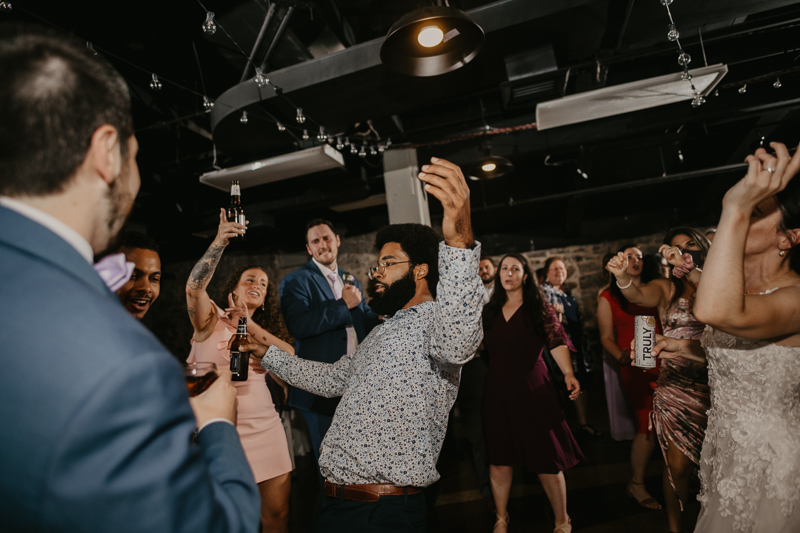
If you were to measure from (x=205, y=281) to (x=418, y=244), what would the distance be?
1.16 meters

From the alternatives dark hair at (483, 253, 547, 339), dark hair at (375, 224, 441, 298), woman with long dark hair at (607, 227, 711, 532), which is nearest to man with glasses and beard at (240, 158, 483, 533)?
dark hair at (375, 224, 441, 298)

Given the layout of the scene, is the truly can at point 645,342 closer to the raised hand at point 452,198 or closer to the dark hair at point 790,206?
the dark hair at point 790,206

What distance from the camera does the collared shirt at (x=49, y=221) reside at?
0.58 metres

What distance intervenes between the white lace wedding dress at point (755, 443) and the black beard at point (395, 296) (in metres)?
1.24

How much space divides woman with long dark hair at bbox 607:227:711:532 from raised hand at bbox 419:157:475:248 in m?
1.76

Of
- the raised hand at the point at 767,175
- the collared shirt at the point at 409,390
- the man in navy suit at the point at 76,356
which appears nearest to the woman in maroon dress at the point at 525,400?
the collared shirt at the point at 409,390

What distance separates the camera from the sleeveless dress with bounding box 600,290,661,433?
9.14ft

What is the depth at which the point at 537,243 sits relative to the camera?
8.18m

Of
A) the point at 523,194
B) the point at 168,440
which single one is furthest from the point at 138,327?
the point at 523,194

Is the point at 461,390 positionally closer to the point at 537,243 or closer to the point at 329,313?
the point at 329,313

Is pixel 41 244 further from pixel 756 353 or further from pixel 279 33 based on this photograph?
pixel 279 33

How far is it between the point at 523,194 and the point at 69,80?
750 cm

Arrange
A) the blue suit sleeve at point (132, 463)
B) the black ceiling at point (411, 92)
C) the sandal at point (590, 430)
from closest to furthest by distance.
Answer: the blue suit sleeve at point (132, 463) < the black ceiling at point (411, 92) < the sandal at point (590, 430)

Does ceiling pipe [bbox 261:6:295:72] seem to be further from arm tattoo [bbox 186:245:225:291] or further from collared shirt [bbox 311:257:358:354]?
arm tattoo [bbox 186:245:225:291]
